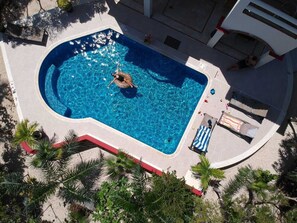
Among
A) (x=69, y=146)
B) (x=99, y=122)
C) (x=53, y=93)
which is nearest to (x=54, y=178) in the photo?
(x=69, y=146)

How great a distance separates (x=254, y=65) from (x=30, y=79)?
1424 cm

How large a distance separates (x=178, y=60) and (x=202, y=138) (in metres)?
5.29

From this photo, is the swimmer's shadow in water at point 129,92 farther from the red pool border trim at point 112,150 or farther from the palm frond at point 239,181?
the palm frond at point 239,181

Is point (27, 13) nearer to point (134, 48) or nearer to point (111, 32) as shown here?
point (111, 32)

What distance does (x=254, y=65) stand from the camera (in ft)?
65.3

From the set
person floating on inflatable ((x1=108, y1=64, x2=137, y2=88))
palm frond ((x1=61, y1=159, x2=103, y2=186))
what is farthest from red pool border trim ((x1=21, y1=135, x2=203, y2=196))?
person floating on inflatable ((x1=108, y1=64, x2=137, y2=88))

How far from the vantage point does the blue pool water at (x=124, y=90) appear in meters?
19.7

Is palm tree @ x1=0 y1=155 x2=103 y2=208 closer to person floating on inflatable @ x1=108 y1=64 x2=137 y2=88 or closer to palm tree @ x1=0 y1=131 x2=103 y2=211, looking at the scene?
palm tree @ x1=0 y1=131 x2=103 y2=211

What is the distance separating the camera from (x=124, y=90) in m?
20.0

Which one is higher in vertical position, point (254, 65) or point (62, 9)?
point (254, 65)

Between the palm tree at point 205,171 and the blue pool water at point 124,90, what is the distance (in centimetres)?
231

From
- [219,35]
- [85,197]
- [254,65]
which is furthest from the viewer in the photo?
Result: [254,65]

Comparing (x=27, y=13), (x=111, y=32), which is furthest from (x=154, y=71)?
(x=27, y=13)

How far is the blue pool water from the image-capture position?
64.5 ft
